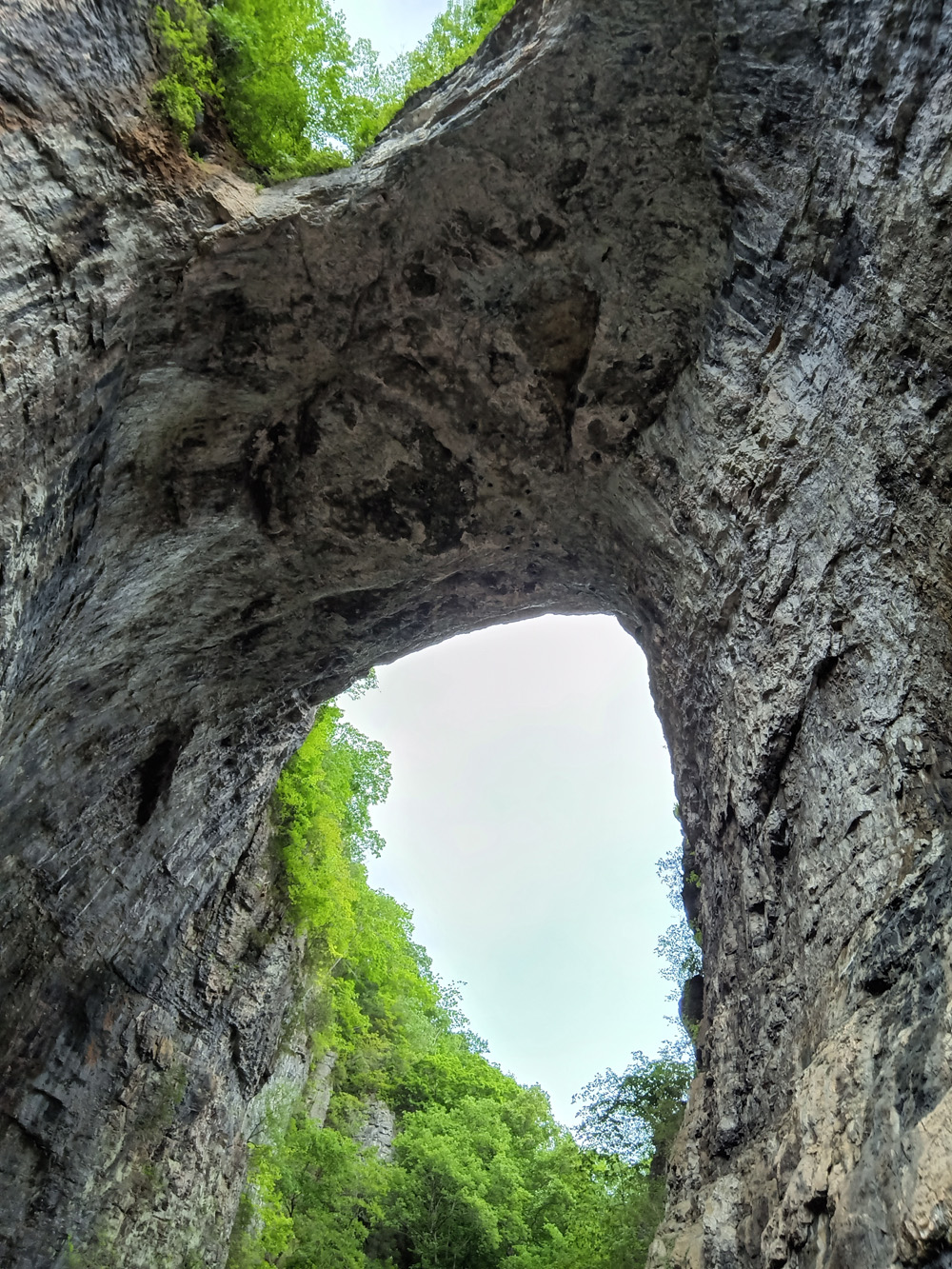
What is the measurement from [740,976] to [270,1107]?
9.75 metres

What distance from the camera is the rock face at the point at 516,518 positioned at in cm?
467

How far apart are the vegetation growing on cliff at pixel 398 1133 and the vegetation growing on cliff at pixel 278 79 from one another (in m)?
8.79

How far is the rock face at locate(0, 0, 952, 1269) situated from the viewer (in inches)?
184

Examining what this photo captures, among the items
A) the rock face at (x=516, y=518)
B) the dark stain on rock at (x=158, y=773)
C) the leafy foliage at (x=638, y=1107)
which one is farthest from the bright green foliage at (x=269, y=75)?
the leafy foliage at (x=638, y=1107)

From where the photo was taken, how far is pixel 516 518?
9391 mm

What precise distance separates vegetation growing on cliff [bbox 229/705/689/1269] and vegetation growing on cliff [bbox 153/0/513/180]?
28.8ft

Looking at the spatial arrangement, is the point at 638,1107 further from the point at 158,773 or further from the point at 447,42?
the point at 447,42

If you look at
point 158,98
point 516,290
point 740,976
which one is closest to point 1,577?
point 158,98

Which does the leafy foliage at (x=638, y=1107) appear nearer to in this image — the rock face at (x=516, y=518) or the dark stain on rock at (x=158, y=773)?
the rock face at (x=516, y=518)

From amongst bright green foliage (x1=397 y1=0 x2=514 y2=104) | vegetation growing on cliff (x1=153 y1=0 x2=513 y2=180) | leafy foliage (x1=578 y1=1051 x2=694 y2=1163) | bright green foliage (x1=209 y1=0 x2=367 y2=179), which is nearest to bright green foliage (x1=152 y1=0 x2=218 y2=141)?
Result: vegetation growing on cliff (x1=153 y1=0 x2=513 y2=180)

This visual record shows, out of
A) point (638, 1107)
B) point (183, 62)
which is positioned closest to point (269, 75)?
point (183, 62)

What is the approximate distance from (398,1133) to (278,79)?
810 inches

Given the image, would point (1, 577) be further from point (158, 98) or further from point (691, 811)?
point (691, 811)

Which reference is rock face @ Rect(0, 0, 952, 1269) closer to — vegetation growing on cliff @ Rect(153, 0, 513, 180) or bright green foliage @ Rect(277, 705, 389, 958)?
vegetation growing on cliff @ Rect(153, 0, 513, 180)
